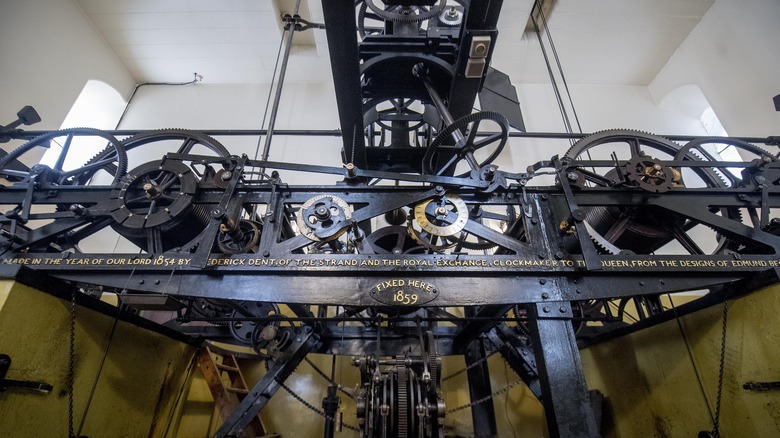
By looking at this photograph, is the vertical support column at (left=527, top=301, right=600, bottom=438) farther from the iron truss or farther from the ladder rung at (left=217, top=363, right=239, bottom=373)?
the ladder rung at (left=217, top=363, right=239, bottom=373)

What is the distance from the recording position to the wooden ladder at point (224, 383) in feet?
14.1

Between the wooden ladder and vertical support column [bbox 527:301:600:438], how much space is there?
3562mm

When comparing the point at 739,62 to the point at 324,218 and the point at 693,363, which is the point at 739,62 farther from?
the point at 324,218

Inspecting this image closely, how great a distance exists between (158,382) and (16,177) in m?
2.39

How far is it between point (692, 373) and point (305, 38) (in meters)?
8.87

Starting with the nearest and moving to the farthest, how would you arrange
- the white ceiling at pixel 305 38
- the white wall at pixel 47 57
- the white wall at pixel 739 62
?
the white wall at pixel 47 57 → the white wall at pixel 739 62 → the white ceiling at pixel 305 38

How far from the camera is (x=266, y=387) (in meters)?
3.58

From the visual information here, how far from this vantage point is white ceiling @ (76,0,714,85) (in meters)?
6.96

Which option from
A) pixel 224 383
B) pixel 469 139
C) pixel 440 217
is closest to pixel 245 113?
pixel 224 383

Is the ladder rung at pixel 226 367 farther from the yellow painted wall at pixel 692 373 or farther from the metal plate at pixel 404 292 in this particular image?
the yellow painted wall at pixel 692 373

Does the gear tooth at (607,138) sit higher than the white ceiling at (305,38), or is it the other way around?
the white ceiling at (305,38)

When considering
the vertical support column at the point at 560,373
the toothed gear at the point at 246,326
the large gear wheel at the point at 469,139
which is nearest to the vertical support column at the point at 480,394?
the vertical support column at the point at 560,373

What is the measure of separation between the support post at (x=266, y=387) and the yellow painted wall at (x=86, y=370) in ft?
3.11

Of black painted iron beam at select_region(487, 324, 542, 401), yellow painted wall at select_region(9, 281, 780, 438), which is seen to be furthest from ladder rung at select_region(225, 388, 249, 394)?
black painted iron beam at select_region(487, 324, 542, 401)
